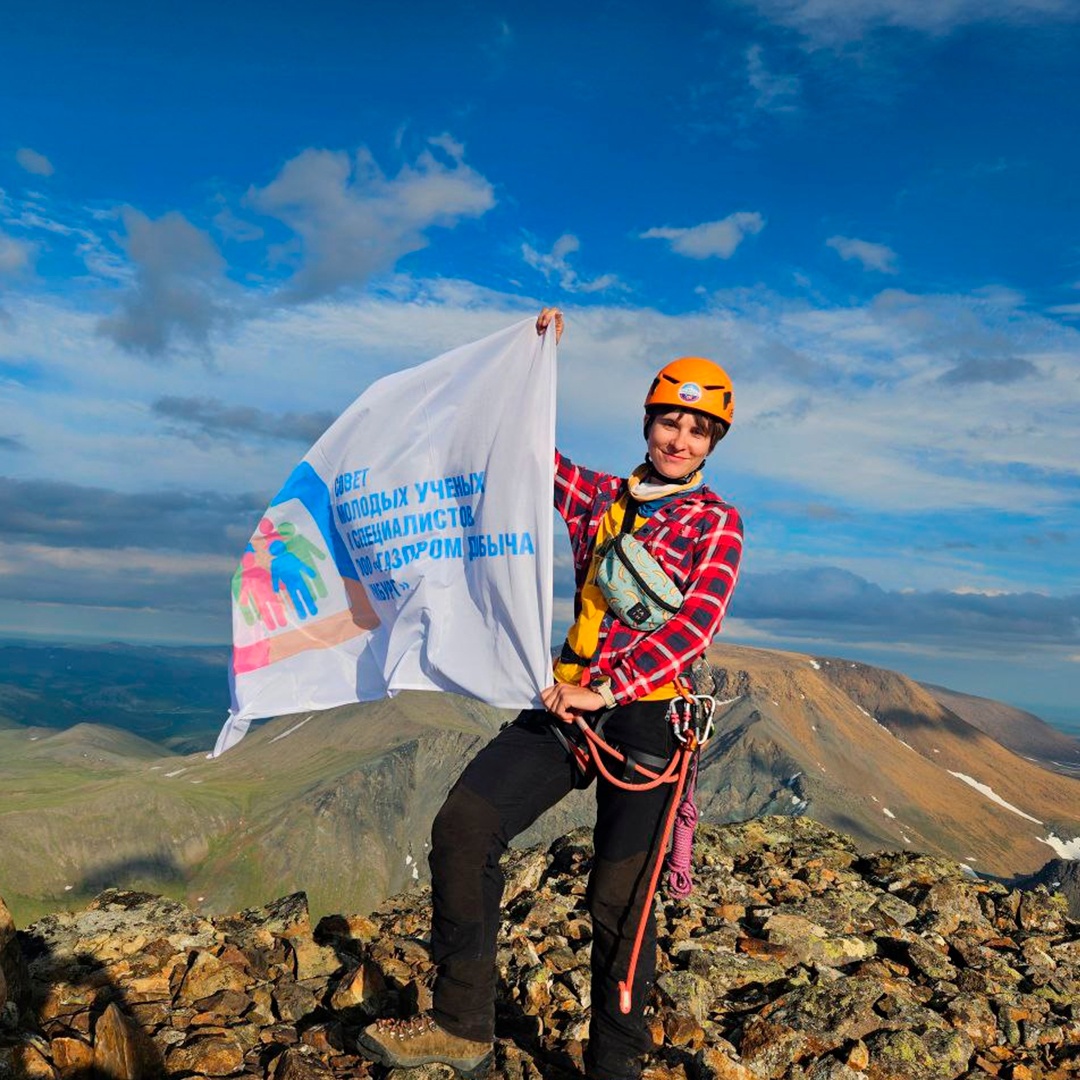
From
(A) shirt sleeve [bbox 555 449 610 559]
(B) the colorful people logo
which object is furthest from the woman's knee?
(B) the colorful people logo

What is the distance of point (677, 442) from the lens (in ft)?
26.6

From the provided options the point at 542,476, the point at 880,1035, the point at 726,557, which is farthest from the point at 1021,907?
the point at 542,476

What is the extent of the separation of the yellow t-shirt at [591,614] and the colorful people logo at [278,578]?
3890 mm

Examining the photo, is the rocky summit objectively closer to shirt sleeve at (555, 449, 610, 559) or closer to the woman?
the woman

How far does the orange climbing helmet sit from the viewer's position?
806cm

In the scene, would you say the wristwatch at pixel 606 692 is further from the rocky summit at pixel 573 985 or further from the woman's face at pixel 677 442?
the rocky summit at pixel 573 985

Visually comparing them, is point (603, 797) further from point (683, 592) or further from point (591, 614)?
point (683, 592)

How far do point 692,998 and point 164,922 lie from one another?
729 cm

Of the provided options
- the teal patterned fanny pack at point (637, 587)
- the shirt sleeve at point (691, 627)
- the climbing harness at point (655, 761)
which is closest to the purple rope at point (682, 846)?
the climbing harness at point (655, 761)

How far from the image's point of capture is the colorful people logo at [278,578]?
35.3 ft

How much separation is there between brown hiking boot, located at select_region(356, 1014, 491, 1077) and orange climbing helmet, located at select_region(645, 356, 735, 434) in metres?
5.84

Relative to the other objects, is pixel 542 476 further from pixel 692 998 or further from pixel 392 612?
pixel 692 998

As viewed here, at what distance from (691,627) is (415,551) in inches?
135

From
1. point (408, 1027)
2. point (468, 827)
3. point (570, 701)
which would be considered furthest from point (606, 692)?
point (408, 1027)
